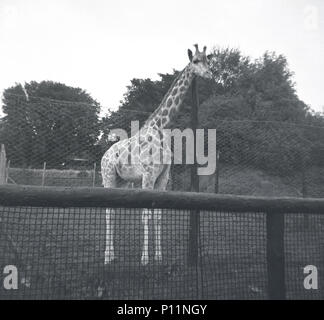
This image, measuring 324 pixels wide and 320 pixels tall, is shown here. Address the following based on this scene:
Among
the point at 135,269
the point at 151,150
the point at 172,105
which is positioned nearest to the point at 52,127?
the point at 172,105

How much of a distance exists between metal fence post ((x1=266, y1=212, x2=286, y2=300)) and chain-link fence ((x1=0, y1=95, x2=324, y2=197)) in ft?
13.5

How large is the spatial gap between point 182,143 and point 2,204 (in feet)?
17.9

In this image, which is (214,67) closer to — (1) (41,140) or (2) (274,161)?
(2) (274,161)

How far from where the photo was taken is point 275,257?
88.2 inches

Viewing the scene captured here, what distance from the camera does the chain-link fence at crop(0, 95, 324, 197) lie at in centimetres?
646

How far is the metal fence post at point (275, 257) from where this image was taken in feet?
7.18

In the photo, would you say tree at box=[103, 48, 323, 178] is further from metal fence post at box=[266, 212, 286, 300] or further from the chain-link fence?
metal fence post at box=[266, 212, 286, 300]

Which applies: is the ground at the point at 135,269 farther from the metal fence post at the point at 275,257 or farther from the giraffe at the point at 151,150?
the giraffe at the point at 151,150

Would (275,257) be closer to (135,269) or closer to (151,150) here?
(135,269)

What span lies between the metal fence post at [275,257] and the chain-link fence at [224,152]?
162 inches
